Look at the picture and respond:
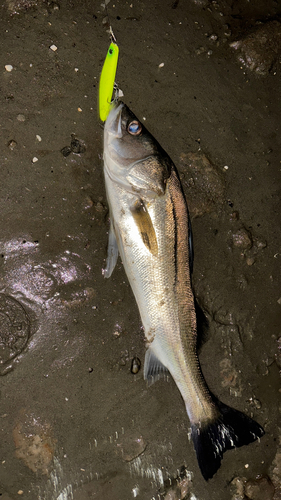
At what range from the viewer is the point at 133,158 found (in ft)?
11.2

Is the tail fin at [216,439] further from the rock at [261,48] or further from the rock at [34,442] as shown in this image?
the rock at [261,48]

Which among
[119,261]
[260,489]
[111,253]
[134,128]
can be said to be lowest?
[260,489]

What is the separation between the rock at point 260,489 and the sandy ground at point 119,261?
0.02 meters

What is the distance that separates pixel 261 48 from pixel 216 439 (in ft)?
15.2

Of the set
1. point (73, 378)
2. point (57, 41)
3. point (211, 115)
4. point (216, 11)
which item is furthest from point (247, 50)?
point (73, 378)

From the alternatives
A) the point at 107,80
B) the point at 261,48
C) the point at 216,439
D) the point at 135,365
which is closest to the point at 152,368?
the point at 135,365

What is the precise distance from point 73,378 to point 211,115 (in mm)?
3510

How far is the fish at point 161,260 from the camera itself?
335cm

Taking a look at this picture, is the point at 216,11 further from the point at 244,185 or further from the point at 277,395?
the point at 277,395

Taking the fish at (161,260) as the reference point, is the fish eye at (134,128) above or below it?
above

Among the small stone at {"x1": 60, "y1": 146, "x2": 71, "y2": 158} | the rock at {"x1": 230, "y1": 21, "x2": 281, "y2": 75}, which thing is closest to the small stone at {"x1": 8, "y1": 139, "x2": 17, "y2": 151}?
the small stone at {"x1": 60, "y1": 146, "x2": 71, "y2": 158}

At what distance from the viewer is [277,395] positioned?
425 centimetres

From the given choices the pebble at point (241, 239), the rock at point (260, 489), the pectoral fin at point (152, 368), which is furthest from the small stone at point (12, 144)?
the rock at point (260, 489)

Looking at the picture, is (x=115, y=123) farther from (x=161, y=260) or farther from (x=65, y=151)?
(x=161, y=260)
